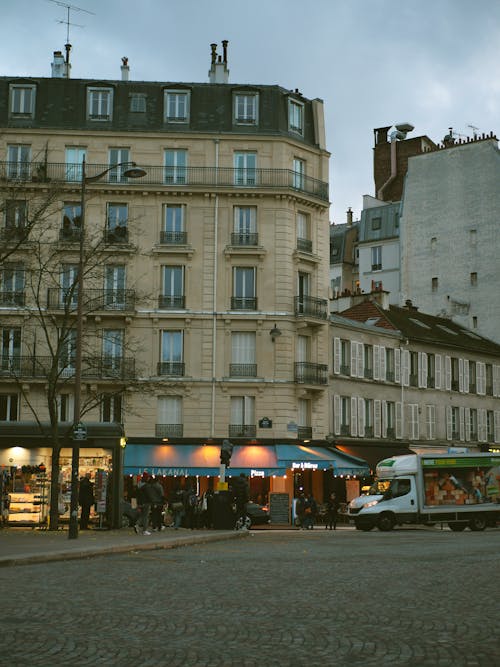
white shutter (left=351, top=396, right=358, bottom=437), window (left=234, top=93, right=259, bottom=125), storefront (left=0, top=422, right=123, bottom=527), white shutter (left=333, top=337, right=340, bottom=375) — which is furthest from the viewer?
white shutter (left=351, top=396, right=358, bottom=437)

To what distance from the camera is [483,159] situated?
60.5m

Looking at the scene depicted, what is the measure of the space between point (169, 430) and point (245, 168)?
12.0 meters

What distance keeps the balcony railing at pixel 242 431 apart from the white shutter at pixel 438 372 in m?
14.2

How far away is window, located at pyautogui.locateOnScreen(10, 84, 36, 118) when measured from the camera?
45656 mm

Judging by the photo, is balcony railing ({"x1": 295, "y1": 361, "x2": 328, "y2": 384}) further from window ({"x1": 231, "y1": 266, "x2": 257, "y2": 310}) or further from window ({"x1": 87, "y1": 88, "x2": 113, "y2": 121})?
window ({"x1": 87, "y1": 88, "x2": 113, "y2": 121})

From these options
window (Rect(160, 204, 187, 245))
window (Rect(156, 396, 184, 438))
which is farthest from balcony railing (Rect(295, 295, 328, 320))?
window (Rect(156, 396, 184, 438))

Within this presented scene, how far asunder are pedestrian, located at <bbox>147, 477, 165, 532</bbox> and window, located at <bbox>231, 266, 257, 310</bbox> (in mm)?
15811

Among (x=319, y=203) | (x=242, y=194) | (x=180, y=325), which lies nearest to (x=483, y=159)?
(x=319, y=203)

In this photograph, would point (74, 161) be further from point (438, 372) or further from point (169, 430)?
point (438, 372)

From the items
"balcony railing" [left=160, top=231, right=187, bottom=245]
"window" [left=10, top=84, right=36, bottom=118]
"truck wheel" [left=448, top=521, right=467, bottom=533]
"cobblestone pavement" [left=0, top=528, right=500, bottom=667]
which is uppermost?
"window" [left=10, top=84, right=36, bottom=118]

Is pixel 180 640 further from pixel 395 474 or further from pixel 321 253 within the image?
pixel 321 253

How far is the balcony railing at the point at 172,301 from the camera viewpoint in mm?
44247

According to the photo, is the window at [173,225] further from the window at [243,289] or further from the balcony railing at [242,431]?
the balcony railing at [242,431]

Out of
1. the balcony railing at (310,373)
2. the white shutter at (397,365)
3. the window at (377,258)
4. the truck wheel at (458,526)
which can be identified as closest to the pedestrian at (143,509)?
the truck wheel at (458,526)
